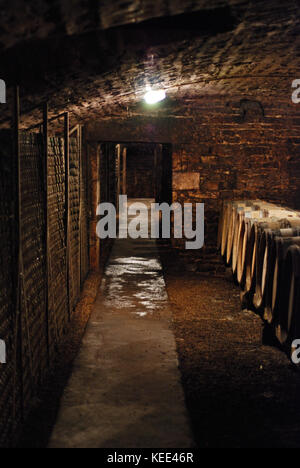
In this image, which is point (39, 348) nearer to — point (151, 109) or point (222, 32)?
point (222, 32)

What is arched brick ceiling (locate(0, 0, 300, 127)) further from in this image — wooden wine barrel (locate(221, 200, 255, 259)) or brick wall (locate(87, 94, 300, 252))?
brick wall (locate(87, 94, 300, 252))

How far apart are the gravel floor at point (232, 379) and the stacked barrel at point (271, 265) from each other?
0.40m

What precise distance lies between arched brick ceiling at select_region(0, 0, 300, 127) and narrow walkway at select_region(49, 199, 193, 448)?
2089 millimetres

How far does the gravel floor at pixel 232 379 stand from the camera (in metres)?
3.10

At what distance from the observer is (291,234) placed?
4062mm

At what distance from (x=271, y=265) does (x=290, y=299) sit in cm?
64

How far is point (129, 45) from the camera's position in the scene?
136 inches

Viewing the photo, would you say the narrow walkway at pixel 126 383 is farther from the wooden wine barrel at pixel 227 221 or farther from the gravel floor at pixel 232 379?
the wooden wine barrel at pixel 227 221

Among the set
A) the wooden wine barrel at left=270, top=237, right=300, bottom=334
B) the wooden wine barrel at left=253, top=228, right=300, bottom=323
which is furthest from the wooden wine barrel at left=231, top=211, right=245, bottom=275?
the wooden wine barrel at left=270, top=237, right=300, bottom=334

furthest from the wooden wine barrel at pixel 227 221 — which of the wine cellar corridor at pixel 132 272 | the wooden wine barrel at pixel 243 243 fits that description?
the wooden wine barrel at pixel 243 243

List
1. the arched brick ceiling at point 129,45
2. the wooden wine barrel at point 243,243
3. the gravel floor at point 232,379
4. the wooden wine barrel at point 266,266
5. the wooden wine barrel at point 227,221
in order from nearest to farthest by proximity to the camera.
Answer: the arched brick ceiling at point 129,45 → the gravel floor at point 232,379 → the wooden wine barrel at point 266,266 → the wooden wine barrel at point 243,243 → the wooden wine barrel at point 227,221

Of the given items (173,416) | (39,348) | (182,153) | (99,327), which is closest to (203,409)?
(173,416)

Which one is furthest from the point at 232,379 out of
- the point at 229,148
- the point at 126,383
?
the point at 229,148

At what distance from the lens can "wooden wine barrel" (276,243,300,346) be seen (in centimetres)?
339
